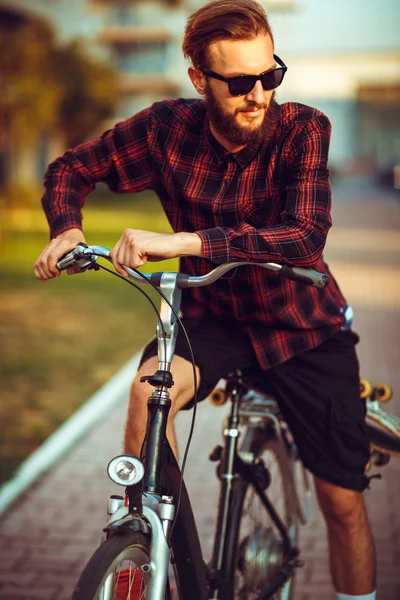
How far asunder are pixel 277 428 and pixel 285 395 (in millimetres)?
259

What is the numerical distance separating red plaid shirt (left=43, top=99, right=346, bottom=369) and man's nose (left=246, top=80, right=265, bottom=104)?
191 millimetres

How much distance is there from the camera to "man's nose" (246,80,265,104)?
2.82m

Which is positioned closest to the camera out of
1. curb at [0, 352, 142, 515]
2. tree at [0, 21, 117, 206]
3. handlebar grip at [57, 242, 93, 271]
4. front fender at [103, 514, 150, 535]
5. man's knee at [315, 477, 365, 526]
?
front fender at [103, 514, 150, 535]

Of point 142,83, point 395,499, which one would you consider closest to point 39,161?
point 142,83

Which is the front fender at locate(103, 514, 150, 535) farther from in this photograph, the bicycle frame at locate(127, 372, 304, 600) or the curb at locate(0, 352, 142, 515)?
the curb at locate(0, 352, 142, 515)

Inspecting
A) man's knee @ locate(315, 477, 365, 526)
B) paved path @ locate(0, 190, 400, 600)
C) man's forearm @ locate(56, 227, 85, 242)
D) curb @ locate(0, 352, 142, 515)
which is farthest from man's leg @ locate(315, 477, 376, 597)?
curb @ locate(0, 352, 142, 515)

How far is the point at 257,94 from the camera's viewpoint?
2.83m

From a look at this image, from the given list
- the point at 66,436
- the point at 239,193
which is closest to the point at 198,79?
the point at 239,193

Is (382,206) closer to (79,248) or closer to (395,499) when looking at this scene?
(395,499)

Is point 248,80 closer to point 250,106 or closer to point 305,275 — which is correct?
point 250,106

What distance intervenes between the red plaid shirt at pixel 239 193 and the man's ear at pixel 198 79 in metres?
0.16

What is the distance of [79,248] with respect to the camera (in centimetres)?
265

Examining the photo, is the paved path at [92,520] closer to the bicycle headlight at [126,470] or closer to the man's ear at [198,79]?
the bicycle headlight at [126,470]

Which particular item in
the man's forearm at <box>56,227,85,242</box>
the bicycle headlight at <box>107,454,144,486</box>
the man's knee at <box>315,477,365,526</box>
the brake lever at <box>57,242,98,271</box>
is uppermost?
the man's forearm at <box>56,227,85,242</box>
